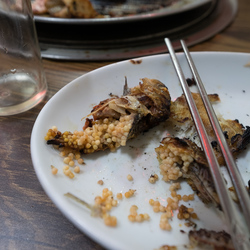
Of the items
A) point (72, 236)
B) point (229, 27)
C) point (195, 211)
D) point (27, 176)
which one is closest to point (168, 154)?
point (195, 211)

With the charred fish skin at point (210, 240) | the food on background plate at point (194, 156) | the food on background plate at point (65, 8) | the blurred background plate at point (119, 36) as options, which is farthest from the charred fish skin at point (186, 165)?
the food on background plate at point (65, 8)

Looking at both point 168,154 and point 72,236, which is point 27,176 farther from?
point 168,154

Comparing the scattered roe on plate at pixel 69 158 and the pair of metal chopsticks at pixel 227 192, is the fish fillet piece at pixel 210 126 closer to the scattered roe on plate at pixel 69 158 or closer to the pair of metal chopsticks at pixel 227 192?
the pair of metal chopsticks at pixel 227 192

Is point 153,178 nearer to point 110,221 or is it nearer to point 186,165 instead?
point 186,165

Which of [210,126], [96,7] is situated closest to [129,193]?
[210,126]

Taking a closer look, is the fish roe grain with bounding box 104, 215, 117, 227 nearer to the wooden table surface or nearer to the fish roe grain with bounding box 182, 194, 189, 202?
the wooden table surface

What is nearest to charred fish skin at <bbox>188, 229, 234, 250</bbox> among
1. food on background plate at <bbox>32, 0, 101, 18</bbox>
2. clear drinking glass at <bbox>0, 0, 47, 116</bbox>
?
clear drinking glass at <bbox>0, 0, 47, 116</bbox>
